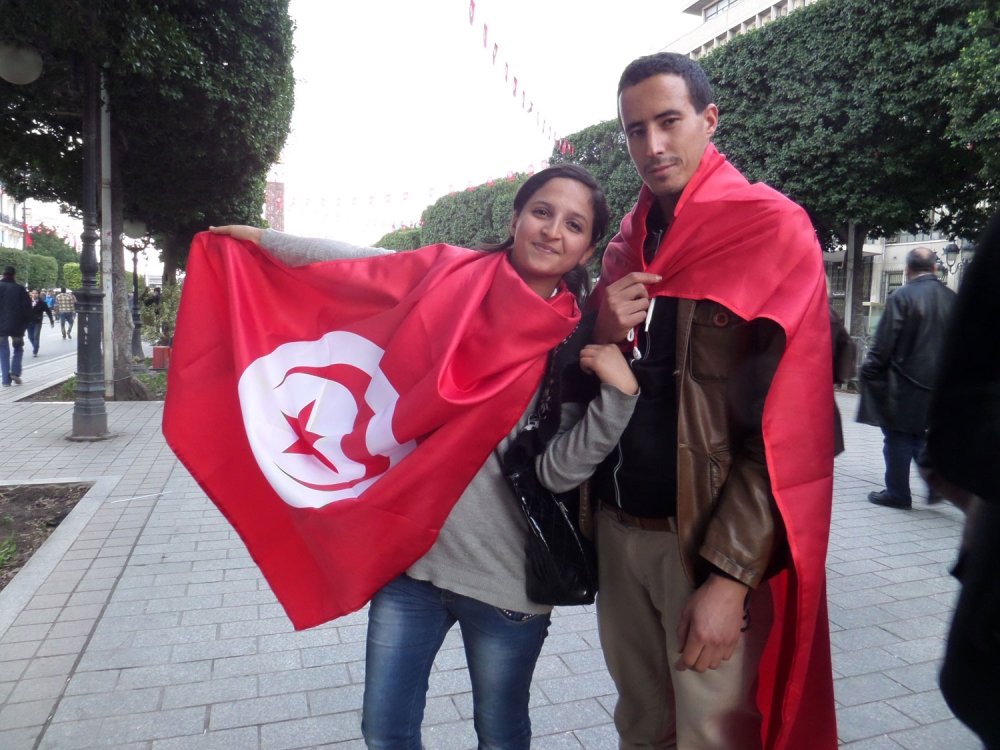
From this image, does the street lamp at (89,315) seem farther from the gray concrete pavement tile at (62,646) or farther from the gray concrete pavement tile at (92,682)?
the gray concrete pavement tile at (92,682)

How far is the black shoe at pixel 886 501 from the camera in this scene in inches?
245

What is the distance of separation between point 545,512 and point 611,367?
0.40 meters

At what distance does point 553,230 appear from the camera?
1.88 metres

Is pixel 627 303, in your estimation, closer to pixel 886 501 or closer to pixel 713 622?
pixel 713 622

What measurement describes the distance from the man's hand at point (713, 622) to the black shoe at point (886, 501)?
5.40 m

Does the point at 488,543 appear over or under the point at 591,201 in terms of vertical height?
under

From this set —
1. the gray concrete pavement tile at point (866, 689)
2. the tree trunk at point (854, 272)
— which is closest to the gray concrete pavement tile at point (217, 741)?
the gray concrete pavement tile at point (866, 689)

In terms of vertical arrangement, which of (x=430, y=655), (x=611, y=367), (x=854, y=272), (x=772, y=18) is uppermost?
(x=772, y=18)

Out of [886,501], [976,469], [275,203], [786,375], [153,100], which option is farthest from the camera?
[275,203]

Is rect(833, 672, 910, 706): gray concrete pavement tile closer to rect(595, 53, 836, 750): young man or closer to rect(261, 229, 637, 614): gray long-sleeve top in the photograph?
rect(595, 53, 836, 750): young man

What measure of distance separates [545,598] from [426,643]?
0.34 metres

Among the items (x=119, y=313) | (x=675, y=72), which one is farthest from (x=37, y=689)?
(x=119, y=313)

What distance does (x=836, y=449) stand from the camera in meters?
1.64

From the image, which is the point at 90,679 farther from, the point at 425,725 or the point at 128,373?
the point at 128,373
